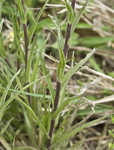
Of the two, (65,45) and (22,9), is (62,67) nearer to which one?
(65,45)

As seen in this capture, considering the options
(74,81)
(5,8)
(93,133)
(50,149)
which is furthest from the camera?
(5,8)

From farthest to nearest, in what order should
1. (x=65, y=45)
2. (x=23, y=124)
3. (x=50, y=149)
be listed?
1. (x=23, y=124)
2. (x=50, y=149)
3. (x=65, y=45)

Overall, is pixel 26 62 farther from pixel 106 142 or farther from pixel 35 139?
pixel 106 142

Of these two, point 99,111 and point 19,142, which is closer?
point 19,142

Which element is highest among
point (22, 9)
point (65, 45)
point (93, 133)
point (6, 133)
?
point (22, 9)

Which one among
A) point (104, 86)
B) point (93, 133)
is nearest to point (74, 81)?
point (104, 86)

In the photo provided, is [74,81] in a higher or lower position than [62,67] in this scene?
lower
